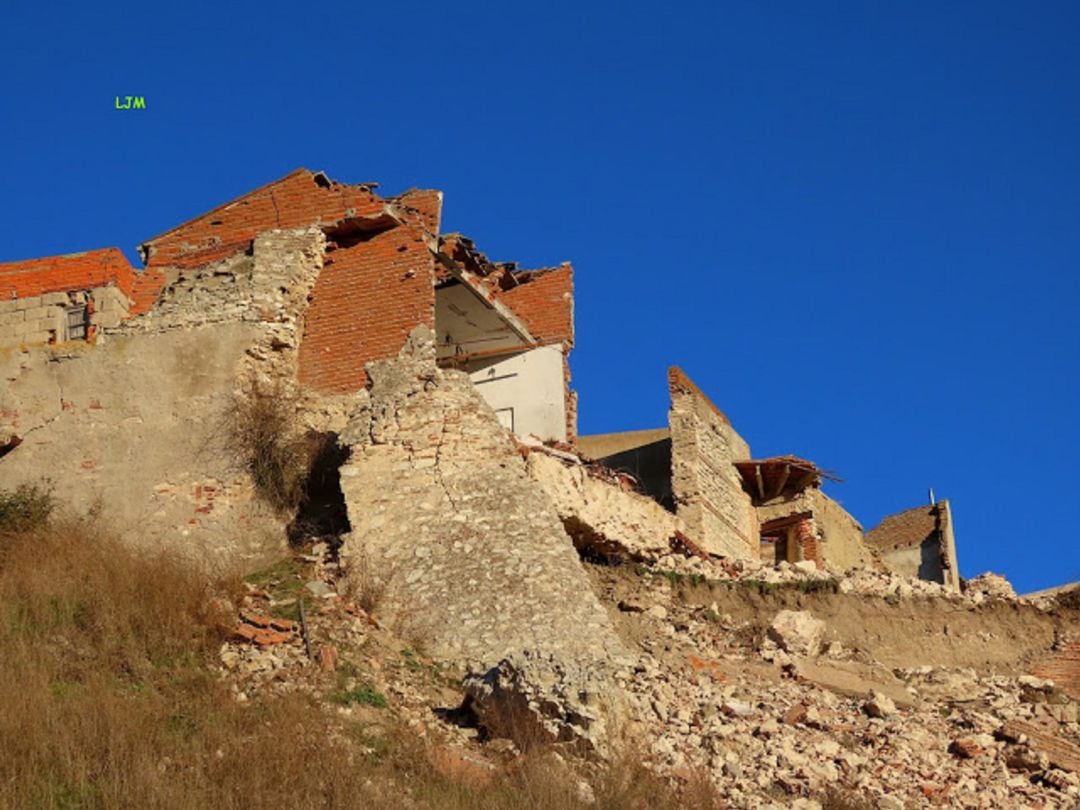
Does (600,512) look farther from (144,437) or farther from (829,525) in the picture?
(829,525)

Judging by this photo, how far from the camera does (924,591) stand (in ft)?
66.7

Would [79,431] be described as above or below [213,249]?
below

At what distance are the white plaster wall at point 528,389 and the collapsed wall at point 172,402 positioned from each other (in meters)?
3.34

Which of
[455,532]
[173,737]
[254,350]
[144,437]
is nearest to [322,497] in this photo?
[254,350]

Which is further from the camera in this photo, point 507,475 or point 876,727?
point 507,475

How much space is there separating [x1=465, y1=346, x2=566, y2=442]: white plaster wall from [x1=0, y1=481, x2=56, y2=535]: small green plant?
6.13 m

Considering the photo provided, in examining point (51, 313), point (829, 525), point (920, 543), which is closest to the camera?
point (51, 313)

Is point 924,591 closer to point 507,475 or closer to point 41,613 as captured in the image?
point 507,475

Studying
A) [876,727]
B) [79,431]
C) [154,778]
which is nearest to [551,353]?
[79,431]

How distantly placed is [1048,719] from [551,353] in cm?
873

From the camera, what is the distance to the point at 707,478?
2419cm

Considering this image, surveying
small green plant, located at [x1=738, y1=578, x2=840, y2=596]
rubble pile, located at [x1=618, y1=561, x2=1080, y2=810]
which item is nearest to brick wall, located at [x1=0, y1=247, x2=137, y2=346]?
rubble pile, located at [x1=618, y1=561, x2=1080, y2=810]

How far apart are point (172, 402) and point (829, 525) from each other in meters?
12.1

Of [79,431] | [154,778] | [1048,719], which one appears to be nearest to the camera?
[154,778]
